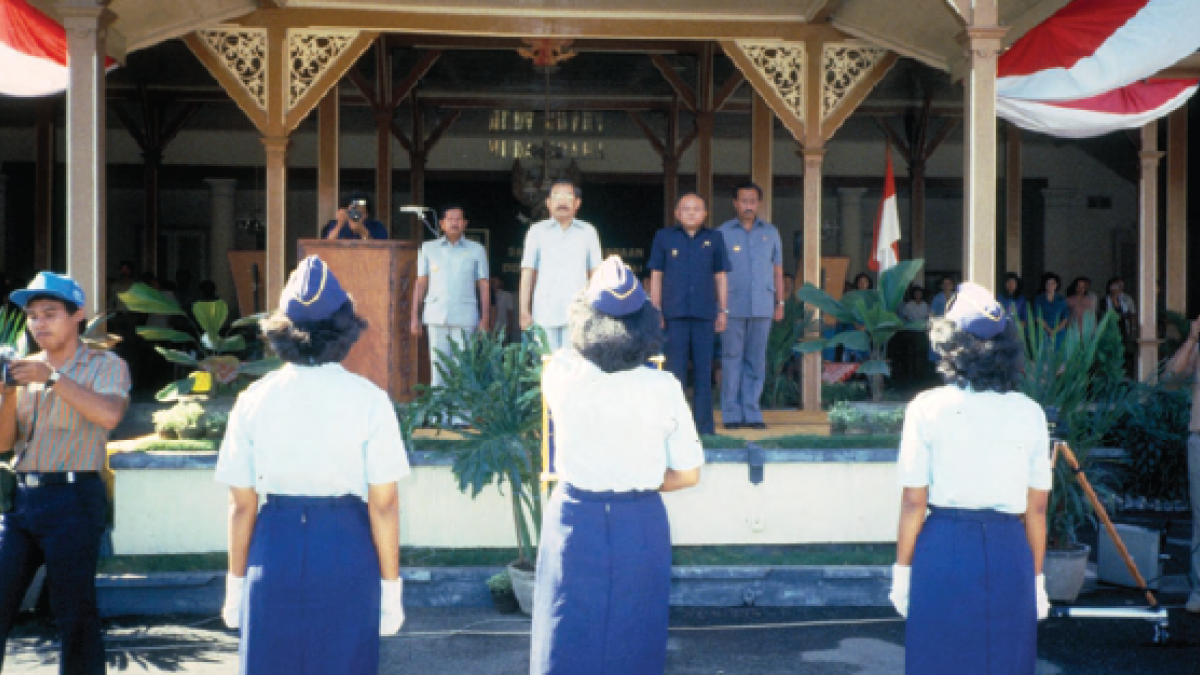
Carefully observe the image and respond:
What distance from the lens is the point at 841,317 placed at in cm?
796

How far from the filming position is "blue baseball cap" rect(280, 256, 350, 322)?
2969 millimetres

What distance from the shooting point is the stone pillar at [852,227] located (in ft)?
60.0

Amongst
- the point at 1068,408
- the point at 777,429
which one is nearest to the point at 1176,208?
the point at 777,429

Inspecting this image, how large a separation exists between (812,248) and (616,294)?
700 centimetres

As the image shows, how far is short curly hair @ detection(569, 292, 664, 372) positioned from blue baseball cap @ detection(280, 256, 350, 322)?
0.66 m

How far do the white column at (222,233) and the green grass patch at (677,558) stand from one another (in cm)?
1188

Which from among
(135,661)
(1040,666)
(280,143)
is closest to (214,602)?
(135,661)

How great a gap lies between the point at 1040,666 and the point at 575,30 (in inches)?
267

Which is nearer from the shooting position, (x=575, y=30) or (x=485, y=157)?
(x=575, y=30)

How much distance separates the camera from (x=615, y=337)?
3.16m

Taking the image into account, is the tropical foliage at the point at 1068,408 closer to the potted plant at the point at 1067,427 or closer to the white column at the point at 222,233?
the potted plant at the point at 1067,427

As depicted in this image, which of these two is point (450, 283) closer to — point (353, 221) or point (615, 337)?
point (353, 221)

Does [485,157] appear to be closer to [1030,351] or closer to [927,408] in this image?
[1030,351]

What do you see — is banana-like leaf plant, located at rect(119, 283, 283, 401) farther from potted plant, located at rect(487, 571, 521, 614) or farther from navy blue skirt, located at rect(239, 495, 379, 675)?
navy blue skirt, located at rect(239, 495, 379, 675)
